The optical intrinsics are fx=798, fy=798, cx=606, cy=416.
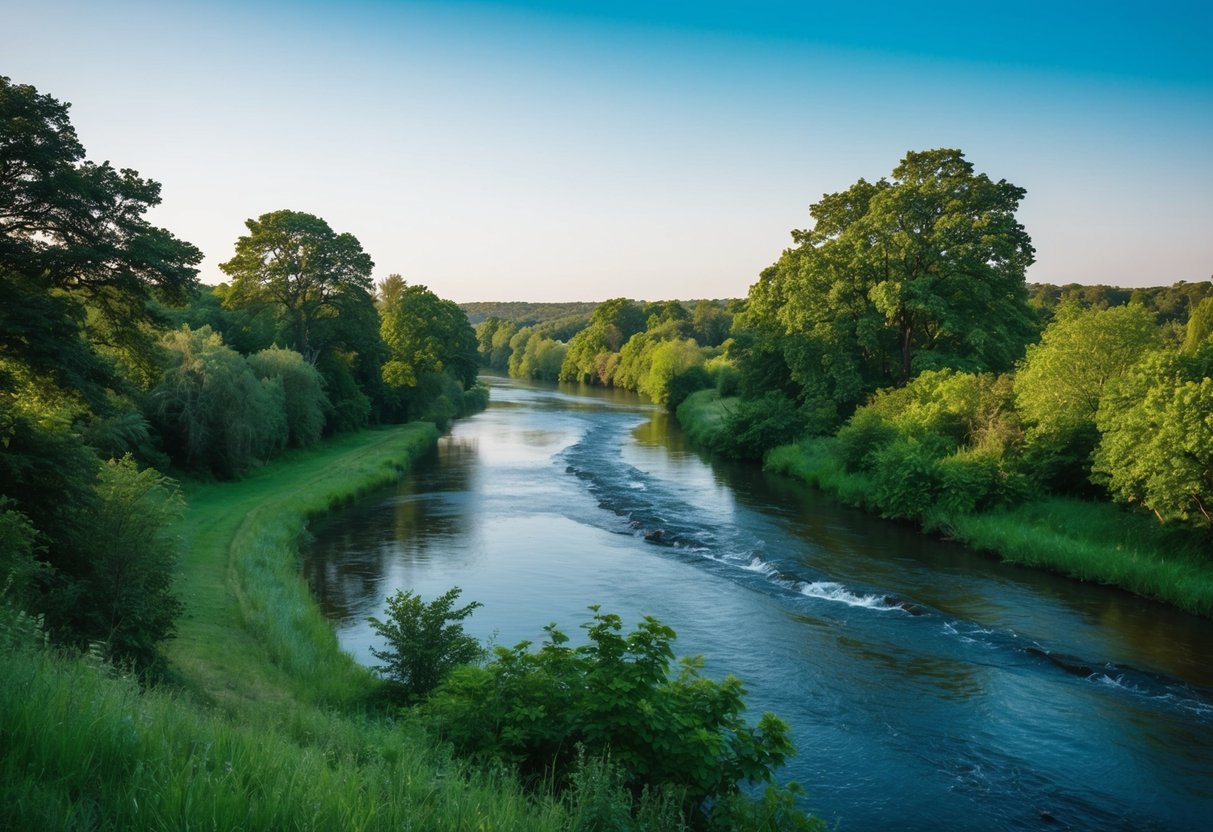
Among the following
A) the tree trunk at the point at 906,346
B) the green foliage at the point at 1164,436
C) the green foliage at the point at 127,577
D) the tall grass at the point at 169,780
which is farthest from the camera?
the tree trunk at the point at 906,346

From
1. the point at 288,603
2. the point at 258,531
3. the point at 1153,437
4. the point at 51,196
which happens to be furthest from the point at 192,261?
the point at 1153,437

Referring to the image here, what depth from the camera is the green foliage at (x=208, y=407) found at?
3291 centimetres

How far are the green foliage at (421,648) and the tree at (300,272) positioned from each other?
4215cm

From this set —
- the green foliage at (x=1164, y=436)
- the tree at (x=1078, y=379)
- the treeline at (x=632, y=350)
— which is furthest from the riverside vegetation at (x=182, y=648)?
the treeline at (x=632, y=350)

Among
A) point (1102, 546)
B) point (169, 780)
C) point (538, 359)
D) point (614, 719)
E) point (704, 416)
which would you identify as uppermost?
point (538, 359)

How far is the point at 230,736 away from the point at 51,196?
559 inches

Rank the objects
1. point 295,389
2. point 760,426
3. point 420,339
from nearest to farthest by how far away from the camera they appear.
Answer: point 295,389 → point 760,426 → point 420,339

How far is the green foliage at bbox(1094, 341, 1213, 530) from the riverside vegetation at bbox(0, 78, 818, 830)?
15.3 meters

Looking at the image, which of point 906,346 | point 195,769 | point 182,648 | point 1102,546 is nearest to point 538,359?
point 906,346

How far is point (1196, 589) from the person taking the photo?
20797mm

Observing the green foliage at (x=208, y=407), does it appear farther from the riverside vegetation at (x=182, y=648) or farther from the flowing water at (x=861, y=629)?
the flowing water at (x=861, y=629)

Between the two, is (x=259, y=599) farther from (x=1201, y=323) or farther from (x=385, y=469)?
(x=1201, y=323)

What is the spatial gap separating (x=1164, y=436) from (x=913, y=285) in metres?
20.2

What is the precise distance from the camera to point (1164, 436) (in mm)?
21109
